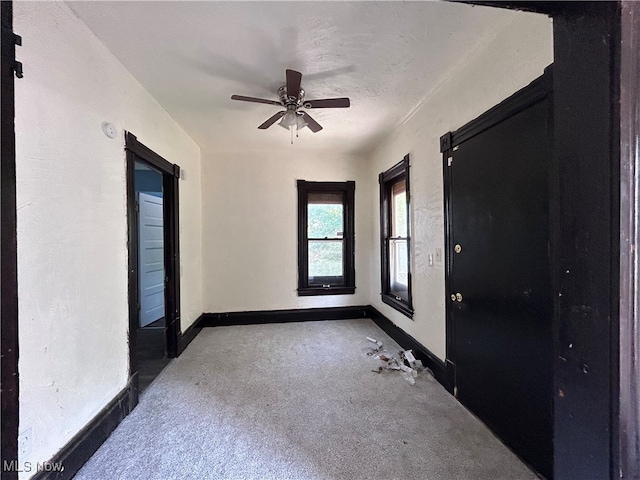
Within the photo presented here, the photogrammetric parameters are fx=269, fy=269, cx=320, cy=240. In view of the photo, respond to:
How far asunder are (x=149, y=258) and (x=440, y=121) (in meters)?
4.30

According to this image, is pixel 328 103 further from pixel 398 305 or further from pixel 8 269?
pixel 398 305

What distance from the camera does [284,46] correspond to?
5.92 ft

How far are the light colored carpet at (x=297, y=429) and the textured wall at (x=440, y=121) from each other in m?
0.66

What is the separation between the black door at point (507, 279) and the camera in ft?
4.61

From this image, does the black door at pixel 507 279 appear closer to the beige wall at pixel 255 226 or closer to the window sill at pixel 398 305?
the window sill at pixel 398 305

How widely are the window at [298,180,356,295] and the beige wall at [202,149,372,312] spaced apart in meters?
0.16

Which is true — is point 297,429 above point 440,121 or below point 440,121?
below

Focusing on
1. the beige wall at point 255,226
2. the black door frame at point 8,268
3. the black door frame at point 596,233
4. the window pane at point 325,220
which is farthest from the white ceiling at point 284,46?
the window pane at point 325,220

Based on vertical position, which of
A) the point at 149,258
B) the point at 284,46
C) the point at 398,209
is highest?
the point at 284,46

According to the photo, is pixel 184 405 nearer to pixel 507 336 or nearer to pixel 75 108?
pixel 75 108

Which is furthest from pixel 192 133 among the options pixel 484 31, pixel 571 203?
pixel 571 203

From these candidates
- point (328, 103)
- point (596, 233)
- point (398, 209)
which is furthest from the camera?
point (398, 209)

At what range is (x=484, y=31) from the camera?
1695 mm

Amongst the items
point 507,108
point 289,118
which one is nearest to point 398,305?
point 507,108
